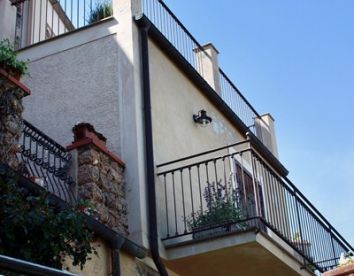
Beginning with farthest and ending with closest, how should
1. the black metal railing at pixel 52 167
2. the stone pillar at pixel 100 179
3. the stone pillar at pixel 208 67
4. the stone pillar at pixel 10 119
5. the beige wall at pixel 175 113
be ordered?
the stone pillar at pixel 208 67 < the beige wall at pixel 175 113 < the stone pillar at pixel 100 179 < the black metal railing at pixel 52 167 < the stone pillar at pixel 10 119

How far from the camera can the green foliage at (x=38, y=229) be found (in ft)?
19.9

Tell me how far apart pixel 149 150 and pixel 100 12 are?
3248 millimetres

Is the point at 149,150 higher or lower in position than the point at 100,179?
higher

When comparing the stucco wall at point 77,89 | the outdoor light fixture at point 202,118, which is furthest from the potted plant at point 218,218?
the outdoor light fixture at point 202,118

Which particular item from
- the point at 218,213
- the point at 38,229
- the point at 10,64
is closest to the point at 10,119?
the point at 10,64

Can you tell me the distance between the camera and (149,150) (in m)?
9.22

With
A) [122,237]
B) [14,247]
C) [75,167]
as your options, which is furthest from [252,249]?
[14,247]

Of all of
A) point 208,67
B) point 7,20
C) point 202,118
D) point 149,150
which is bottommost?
point 149,150

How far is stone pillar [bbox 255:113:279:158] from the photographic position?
1472 cm

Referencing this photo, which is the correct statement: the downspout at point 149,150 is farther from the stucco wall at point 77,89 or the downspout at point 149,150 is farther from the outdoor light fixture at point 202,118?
the outdoor light fixture at point 202,118

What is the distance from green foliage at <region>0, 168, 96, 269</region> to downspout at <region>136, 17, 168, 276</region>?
200 cm

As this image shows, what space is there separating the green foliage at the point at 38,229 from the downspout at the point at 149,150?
200cm

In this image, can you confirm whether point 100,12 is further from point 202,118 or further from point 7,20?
point 202,118

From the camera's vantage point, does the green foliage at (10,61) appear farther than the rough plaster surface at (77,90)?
No
